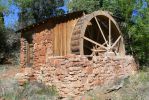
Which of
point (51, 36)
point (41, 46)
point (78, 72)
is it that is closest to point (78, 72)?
point (78, 72)

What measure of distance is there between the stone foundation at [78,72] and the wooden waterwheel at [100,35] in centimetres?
112

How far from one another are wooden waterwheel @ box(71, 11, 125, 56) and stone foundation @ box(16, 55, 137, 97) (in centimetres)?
112

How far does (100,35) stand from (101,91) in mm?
5810

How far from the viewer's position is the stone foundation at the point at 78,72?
14.6 metres

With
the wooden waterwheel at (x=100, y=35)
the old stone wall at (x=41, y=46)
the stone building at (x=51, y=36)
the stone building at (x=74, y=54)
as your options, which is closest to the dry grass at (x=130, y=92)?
the stone building at (x=74, y=54)

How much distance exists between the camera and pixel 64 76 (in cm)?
1486

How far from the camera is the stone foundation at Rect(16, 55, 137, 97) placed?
14.6m

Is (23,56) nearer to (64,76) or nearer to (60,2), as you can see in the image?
(64,76)

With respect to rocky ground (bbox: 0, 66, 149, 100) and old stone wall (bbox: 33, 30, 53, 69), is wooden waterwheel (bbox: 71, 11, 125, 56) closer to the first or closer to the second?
old stone wall (bbox: 33, 30, 53, 69)

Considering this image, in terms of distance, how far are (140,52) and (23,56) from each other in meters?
6.86

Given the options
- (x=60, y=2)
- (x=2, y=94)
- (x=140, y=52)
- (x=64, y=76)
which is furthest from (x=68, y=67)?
(x=60, y=2)

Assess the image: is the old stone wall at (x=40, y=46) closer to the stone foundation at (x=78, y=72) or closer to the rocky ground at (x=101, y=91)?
the stone foundation at (x=78, y=72)

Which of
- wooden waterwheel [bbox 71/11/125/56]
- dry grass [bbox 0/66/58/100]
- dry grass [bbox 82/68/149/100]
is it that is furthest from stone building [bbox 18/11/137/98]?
dry grass [bbox 82/68/149/100]

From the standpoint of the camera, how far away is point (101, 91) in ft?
48.0
